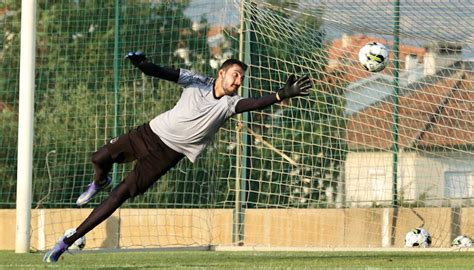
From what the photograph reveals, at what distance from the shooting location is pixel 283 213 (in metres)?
16.5

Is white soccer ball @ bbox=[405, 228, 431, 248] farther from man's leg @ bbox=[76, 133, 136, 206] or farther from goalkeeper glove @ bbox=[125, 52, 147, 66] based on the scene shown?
goalkeeper glove @ bbox=[125, 52, 147, 66]

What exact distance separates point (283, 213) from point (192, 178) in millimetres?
1444

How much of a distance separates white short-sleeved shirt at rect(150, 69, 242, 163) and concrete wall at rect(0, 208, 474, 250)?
21.1 ft

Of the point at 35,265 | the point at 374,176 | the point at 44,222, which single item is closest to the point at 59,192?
the point at 44,222

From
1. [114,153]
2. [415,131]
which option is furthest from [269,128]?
[114,153]

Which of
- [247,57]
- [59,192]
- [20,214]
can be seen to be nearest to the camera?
[20,214]

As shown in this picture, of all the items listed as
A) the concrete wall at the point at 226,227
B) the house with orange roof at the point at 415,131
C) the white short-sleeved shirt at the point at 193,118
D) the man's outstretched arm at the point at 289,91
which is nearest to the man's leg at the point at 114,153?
the white short-sleeved shirt at the point at 193,118

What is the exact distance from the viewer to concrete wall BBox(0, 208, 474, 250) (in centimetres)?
1633

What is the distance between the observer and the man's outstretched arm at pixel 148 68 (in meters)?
9.91

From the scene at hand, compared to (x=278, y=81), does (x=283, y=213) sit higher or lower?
lower

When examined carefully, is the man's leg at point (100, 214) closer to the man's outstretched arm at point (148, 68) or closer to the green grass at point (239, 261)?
the green grass at point (239, 261)

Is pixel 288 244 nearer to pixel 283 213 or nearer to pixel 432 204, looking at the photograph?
pixel 283 213

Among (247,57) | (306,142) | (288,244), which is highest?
(247,57)

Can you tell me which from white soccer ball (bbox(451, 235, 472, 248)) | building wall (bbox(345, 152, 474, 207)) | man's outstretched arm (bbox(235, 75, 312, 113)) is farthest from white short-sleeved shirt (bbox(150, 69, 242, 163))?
building wall (bbox(345, 152, 474, 207))
